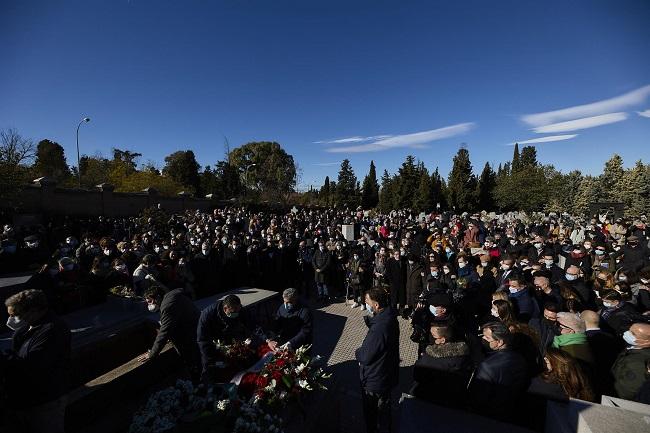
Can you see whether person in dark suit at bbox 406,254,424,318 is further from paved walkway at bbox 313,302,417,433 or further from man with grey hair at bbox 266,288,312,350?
man with grey hair at bbox 266,288,312,350

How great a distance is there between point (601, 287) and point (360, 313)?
18.2 feet

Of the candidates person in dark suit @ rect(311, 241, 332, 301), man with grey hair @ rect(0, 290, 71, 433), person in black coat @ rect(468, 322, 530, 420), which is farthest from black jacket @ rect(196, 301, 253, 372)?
person in dark suit @ rect(311, 241, 332, 301)

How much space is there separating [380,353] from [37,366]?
11.3 feet

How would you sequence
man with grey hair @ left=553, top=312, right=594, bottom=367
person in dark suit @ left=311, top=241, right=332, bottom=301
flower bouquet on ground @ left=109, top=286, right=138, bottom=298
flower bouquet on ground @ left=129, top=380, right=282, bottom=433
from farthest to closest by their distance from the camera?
person in dark suit @ left=311, top=241, right=332, bottom=301 → flower bouquet on ground @ left=109, top=286, right=138, bottom=298 → man with grey hair @ left=553, top=312, right=594, bottom=367 → flower bouquet on ground @ left=129, top=380, right=282, bottom=433

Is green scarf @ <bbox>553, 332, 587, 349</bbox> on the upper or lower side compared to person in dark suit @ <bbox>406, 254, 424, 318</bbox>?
upper

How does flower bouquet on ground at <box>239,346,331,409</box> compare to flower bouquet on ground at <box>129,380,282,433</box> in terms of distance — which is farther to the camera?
flower bouquet on ground at <box>239,346,331,409</box>

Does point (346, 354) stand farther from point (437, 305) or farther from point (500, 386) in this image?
point (500, 386)

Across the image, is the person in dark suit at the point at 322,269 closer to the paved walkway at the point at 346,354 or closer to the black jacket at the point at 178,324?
the paved walkway at the point at 346,354

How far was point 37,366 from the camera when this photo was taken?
9.66 ft

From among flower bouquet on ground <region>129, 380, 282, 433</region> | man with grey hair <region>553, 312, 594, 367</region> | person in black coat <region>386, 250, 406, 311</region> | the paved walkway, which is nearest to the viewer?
flower bouquet on ground <region>129, 380, 282, 433</region>

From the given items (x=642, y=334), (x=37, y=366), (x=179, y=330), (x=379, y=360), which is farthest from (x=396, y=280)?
(x=37, y=366)

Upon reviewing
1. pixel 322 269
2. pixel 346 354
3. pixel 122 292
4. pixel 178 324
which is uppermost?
pixel 122 292

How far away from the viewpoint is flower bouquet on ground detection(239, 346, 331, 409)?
3.25 metres

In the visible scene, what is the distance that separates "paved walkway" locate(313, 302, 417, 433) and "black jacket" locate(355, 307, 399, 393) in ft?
1.61
